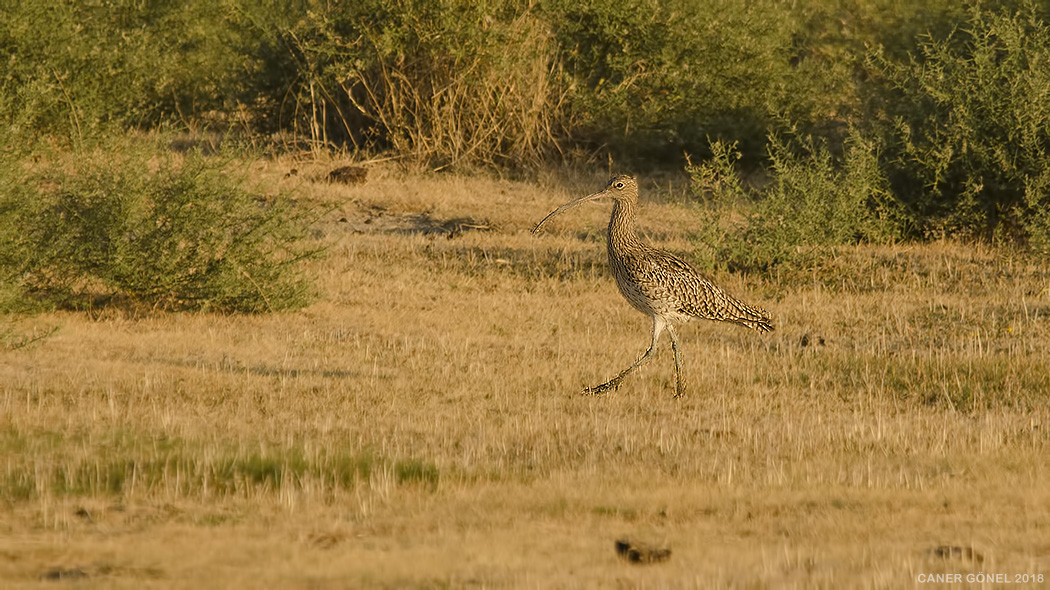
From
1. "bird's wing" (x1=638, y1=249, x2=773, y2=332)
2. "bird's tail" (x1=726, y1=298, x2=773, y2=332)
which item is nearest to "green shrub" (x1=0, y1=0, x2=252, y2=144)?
→ "bird's wing" (x1=638, y1=249, x2=773, y2=332)

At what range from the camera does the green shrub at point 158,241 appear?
1190 centimetres

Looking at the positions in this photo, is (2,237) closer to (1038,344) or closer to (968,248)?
(1038,344)

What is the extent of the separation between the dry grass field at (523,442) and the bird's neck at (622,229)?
3.34 ft

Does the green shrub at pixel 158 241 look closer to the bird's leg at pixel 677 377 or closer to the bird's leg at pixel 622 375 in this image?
the bird's leg at pixel 622 375

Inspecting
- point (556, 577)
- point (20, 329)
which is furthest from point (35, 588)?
point (20, 329)

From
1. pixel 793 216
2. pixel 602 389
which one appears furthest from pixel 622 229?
pixel 793 216

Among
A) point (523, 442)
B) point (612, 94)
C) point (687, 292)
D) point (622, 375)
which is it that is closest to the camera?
point (523, 442)

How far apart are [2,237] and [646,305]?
18.3 ft

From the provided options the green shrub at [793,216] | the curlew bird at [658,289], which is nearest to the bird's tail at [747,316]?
the curlew bird at [658,289]

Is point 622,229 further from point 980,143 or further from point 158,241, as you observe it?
point 980,143

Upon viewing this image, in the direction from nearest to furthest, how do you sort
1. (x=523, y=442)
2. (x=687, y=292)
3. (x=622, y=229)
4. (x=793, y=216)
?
(x=523, y=442), (x=687, y=292), (x=622, y=229), (x=793, y=216)

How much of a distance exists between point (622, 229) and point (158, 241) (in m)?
4.71

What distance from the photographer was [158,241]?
12.0 m

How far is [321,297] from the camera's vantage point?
12688 mm
